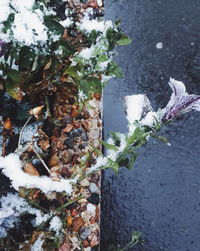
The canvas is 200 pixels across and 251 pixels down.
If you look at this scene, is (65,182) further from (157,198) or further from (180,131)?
(180,131)

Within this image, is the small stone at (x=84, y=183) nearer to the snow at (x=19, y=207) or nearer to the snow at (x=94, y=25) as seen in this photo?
the snow at (x=19, y=207)

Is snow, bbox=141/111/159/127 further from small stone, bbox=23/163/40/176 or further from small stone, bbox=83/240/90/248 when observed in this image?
small stone, bbox=83/240/90/248

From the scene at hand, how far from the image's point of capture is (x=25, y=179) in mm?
1506

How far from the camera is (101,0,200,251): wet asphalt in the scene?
1.84 m

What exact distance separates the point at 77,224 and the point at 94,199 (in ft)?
0.50

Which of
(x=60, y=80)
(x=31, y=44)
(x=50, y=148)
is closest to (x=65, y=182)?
(x=50, y=148)

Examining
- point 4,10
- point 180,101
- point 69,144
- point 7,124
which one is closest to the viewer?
point 180,101

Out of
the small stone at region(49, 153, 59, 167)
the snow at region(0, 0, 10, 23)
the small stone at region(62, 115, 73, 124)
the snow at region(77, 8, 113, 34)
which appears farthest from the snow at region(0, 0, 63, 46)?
the small stone at region(49, 153, 59, 167)

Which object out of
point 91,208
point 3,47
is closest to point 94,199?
point 91,208

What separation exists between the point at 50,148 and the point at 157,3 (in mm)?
1148

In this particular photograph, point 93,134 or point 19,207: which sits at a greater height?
point 93,134

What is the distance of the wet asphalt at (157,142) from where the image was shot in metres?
1.84

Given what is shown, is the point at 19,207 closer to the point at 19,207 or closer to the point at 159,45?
the point at 19,207

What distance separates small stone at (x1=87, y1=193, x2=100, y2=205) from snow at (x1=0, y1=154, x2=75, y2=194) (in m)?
0.28
